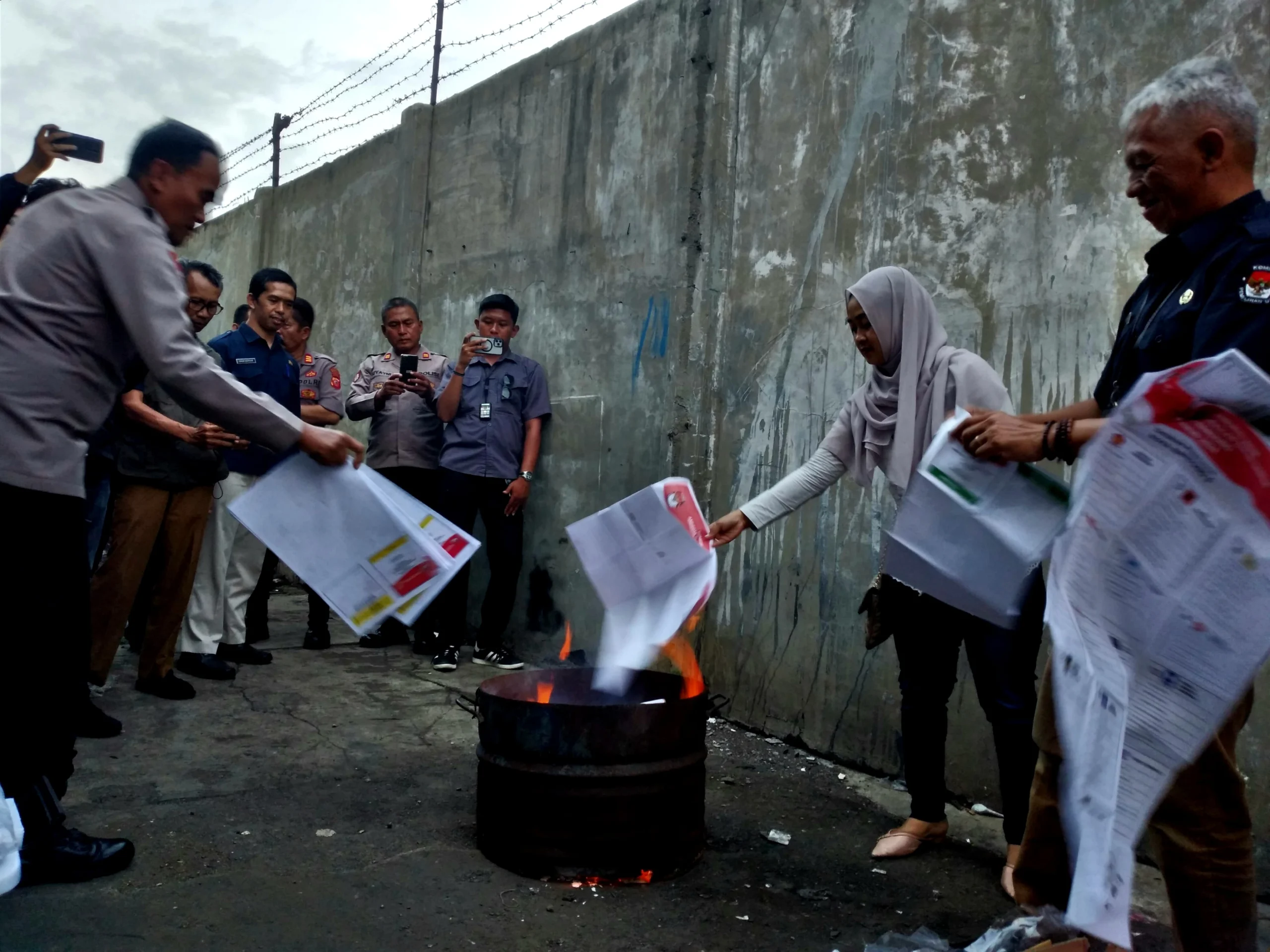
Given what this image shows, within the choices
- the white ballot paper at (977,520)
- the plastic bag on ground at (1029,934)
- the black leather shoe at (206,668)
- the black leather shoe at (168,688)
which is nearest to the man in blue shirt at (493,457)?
the black leather shoe at (206,668)

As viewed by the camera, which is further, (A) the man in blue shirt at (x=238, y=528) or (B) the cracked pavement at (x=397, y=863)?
(A) the man in blue shirt at (x=238, y=528)

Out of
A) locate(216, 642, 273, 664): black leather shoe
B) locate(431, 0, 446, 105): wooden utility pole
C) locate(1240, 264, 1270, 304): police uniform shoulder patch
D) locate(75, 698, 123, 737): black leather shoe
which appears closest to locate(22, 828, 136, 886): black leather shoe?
locate(75, 698, 123, 737): black leather shoe

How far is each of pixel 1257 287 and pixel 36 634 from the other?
307cm

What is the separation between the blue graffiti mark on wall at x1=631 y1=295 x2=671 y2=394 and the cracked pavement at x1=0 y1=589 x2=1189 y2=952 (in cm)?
193

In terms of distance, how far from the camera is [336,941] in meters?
2.69

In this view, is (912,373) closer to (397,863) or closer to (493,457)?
(397,863)

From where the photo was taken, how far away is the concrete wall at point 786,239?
3619 mm

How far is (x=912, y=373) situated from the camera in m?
3.26

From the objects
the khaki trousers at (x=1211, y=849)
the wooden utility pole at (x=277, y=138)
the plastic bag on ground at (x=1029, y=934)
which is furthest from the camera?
the wooden utility pole at (x=277, y=138)

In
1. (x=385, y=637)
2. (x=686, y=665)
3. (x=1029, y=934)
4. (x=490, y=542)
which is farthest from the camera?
(x=385, y=637)

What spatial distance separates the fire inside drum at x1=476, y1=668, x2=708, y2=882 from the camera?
3.11 m

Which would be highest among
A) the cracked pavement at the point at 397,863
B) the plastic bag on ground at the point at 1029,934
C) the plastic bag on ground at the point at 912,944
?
the plastic bag on ground at the point at 1029,934

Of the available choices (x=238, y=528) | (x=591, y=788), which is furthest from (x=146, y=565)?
(x=591, y=788)

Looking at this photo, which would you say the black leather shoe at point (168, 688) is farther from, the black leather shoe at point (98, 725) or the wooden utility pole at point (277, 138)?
the wooden utility pole at point (277, 138)
